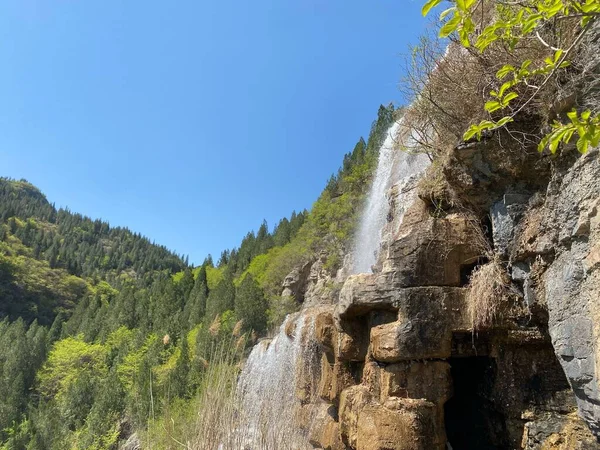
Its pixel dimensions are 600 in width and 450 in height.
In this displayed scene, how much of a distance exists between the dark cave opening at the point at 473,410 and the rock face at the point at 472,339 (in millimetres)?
11

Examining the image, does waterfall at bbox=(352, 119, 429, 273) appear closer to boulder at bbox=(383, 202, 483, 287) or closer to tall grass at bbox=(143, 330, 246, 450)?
boulder at bbox=(383, 202, 483, 287)

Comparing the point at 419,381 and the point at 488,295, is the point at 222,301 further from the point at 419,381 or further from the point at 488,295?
the point at 488,295

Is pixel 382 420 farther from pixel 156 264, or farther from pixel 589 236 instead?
pixel 156 264

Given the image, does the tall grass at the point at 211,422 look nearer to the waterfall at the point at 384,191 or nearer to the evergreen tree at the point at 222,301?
the waterfall at the point at 384,191

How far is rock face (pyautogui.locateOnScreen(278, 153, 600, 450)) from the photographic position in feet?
10.4

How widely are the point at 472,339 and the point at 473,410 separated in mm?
949

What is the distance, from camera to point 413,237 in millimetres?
4707

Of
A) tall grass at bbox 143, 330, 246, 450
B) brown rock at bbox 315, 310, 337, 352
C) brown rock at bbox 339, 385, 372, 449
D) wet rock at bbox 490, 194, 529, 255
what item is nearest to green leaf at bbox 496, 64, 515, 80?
wet rock at bbox 490, 194, 529, 255

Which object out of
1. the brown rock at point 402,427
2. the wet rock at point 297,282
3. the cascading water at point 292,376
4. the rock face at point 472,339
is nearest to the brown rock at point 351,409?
the rock face at point 472,339

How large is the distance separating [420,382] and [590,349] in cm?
175

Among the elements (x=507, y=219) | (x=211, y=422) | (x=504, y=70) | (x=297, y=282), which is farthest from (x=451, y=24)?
(x=297, y=282)

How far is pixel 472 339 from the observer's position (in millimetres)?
4246

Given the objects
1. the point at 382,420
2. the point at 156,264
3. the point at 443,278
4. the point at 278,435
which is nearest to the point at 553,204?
the point at 443,278

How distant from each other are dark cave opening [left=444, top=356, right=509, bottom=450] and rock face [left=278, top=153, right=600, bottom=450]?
1 centimetres
